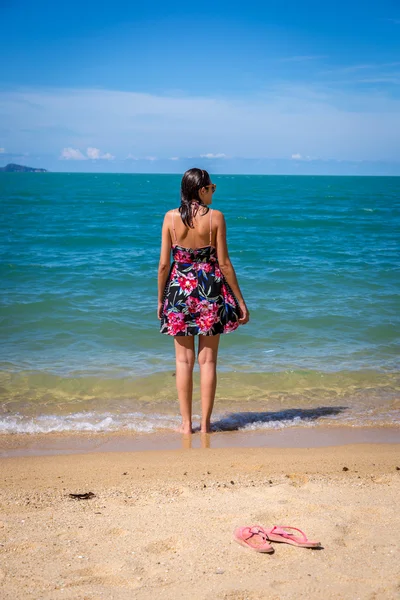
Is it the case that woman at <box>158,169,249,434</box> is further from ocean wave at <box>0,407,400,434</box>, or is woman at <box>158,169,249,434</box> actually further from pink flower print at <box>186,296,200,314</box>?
ocean wave at <box>0,407,400,434</box>

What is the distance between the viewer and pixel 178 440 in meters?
4.66

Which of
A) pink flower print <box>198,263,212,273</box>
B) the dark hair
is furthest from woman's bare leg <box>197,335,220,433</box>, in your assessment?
the dark hair

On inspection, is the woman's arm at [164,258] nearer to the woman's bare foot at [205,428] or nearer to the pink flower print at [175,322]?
the pink flower print at [175,322]

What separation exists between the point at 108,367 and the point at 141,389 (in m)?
0.77

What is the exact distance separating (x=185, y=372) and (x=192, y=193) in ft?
4.52

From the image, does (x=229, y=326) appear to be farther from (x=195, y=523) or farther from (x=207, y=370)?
(x=195, y=523)

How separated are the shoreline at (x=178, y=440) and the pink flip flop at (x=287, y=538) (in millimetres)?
1619

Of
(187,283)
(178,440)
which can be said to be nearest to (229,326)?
(187,283)

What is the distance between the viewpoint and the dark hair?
13.9 feet

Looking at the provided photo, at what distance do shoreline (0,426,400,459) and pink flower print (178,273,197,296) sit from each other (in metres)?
1.14

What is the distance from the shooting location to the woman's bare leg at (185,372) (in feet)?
15.3

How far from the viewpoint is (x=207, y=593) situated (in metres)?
2.43

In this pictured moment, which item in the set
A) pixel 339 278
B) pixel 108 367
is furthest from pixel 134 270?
pixel 108 367

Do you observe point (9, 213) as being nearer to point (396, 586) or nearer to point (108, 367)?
point (108, 367)
